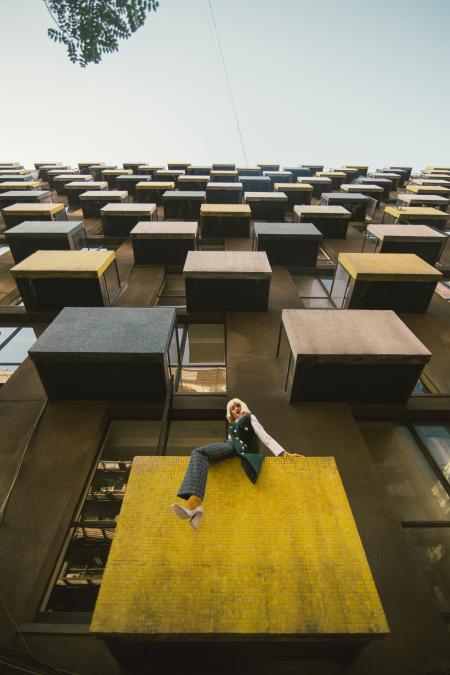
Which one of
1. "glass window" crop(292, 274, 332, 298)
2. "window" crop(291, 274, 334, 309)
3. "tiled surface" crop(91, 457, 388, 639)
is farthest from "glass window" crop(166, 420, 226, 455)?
"glass window" crop(292, 274, 332, 298)

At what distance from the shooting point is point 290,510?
3289mm

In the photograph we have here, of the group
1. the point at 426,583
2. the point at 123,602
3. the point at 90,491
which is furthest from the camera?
the point at 90,491

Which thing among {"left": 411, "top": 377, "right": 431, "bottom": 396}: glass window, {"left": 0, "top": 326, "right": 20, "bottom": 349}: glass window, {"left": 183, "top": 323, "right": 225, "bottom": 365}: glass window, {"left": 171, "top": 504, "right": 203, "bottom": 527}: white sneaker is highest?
{"left": 171, "top": 504, "right": 203, "bottom": 527}: white sneaker

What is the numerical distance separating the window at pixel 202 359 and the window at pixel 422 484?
3658mm

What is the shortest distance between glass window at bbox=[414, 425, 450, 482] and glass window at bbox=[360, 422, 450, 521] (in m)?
0.23

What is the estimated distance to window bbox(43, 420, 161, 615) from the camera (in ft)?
14.1

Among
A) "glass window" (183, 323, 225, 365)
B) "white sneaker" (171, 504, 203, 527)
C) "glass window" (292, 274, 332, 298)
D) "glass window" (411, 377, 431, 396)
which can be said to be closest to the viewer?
"white sneaker" (171, 504, 203, 527)

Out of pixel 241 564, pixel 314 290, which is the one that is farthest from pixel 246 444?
pixel 314 290

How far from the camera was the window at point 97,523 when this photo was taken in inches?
169

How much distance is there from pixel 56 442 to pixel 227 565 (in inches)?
174

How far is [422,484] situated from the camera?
5.64 meters

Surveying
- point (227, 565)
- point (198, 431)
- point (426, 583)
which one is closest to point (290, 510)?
point (227, 565)

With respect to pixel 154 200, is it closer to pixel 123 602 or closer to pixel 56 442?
pixel 56 442

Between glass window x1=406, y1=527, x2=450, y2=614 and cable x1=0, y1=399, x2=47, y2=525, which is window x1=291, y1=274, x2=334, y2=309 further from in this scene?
cable x1=0, y1=399, x2=47, y2=525
